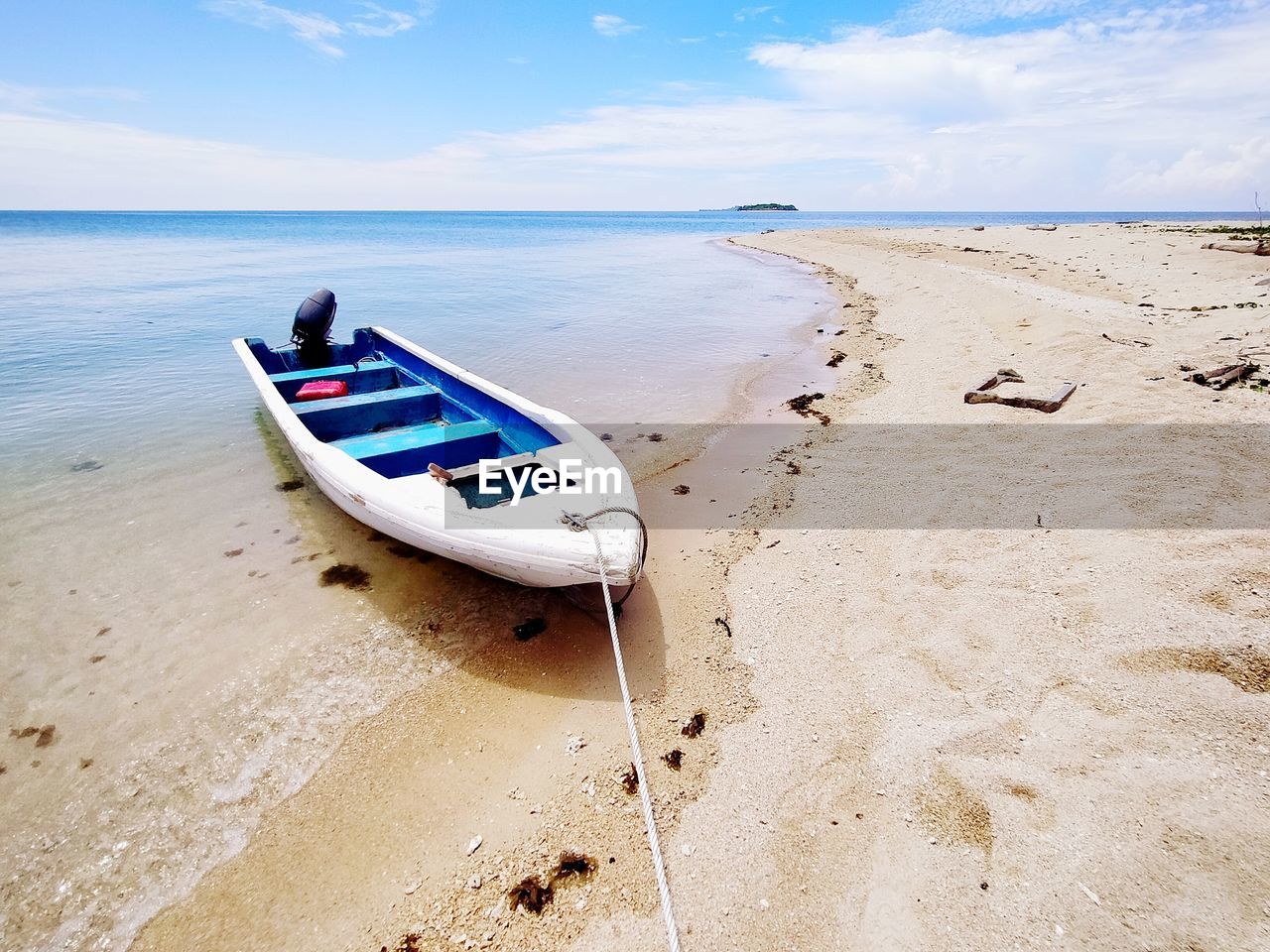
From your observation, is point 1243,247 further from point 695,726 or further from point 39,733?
point 39,733

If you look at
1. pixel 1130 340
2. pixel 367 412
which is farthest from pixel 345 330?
Answer: pixel 1130 340

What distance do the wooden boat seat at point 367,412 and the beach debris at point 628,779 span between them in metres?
5.43

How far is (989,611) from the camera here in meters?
3.69

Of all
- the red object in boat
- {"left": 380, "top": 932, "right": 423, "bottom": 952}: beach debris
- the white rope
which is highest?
the red object in boat

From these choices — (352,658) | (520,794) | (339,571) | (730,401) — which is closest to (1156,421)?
(730,401)

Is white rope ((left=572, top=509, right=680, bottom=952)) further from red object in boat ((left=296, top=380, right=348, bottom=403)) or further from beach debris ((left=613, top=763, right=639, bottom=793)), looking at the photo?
red object in boat ((left=296, top=380, right=348, bottom=403))

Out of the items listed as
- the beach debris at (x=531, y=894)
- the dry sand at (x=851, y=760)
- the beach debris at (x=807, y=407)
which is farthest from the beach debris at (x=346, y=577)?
the beach debris at (x=807, y=407)

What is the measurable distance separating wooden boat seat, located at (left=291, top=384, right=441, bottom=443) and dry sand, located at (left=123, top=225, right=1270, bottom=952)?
131 inches

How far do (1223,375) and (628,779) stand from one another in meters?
7.86

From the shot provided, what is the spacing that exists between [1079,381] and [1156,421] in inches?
67.6

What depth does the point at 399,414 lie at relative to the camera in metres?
7.30

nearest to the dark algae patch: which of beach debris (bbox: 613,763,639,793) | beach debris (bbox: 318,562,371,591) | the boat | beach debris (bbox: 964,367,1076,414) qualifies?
beach debris (bbox: 318,562,371,591)

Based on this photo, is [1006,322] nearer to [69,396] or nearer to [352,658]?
[352,658]

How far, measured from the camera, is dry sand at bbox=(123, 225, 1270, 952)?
233cm
